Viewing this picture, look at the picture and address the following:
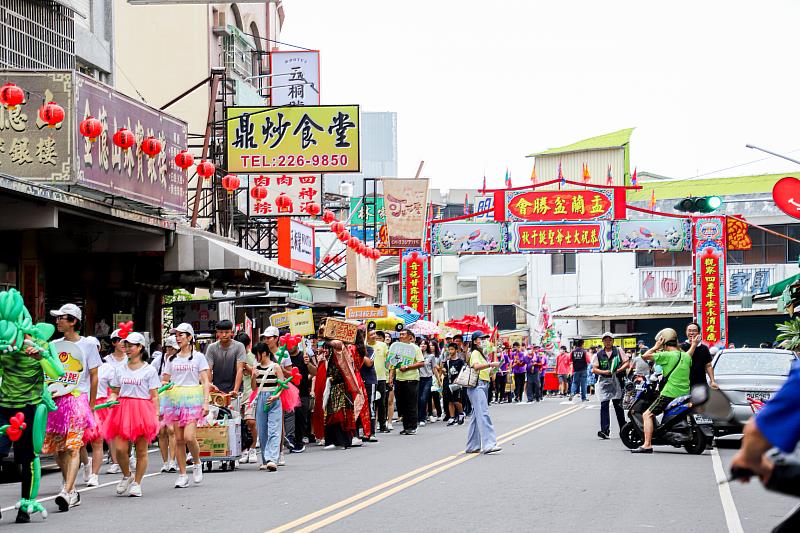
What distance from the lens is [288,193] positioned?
33.1 m

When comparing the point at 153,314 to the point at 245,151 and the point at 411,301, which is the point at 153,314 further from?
the point at 411,301

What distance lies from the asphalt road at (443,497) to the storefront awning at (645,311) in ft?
109

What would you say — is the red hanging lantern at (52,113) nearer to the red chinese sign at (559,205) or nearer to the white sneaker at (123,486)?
the white sneaker at (123,486)

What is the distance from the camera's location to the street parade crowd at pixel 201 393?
36.4 feet

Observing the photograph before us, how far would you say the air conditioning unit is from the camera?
37.3m

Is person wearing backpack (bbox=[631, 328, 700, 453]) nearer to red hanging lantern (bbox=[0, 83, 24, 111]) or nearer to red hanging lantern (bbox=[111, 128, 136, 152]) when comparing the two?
red hanging lantern (bbox=[111, 128, 136, 152])

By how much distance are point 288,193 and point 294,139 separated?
4.40m

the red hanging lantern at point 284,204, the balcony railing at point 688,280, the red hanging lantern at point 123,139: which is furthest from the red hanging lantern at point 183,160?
the balcony railing at point 688,280

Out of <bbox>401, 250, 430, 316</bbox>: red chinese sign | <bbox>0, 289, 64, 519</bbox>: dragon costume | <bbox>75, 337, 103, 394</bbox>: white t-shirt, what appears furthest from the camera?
<bbox>401, 250, 430, 316</bbox>: red chinese sign

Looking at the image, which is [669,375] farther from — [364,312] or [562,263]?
[562,263]

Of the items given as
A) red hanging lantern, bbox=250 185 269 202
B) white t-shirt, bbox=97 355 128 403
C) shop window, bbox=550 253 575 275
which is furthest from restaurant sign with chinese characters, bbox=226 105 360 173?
shop window, bbox=550 253 575 275

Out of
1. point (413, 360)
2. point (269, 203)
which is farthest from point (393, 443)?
point (269, 203)

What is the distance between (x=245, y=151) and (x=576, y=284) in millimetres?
32033

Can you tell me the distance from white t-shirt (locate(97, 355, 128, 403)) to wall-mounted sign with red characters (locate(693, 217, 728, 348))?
3176cm
